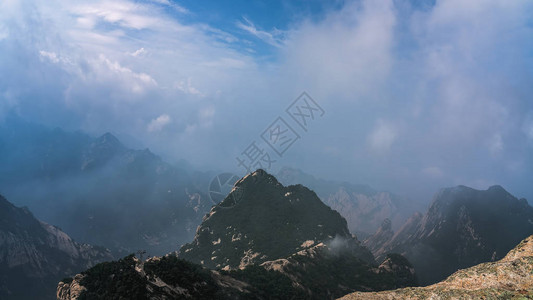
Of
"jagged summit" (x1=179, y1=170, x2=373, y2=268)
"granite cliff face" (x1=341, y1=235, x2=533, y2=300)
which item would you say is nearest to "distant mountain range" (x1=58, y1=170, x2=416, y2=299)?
"jagged summit" (x1=179, y1=170, x2=373, y2=268)

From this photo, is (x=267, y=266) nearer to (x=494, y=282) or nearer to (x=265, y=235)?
(x=265, y=235)

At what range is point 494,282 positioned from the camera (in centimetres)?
5659

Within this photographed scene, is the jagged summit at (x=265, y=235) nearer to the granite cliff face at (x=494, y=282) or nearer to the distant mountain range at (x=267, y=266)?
the distant mountain range at (x=267, y=266)

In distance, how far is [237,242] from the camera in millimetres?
179000

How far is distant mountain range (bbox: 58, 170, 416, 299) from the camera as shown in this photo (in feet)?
269

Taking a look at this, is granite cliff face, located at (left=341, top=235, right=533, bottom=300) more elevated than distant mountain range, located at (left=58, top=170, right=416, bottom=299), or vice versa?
distant mountain range, located at (left=58, top=170, right=416, bottom=299)

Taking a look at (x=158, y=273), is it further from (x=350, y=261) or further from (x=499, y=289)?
(x=350, y=261)

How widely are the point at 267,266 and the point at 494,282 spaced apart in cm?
7954

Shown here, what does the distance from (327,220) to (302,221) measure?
52.8 ft

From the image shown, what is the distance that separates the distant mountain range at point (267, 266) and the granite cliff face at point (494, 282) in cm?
5147

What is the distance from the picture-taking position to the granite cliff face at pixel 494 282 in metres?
52.5

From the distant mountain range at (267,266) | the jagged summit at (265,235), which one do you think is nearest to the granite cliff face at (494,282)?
the distant mountain range at (267,266)

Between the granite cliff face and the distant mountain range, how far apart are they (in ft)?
169

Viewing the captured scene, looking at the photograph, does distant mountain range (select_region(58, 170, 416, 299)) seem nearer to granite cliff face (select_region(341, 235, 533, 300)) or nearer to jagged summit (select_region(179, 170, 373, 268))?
jagged summit (select_region(179, 170, 373, 268))
